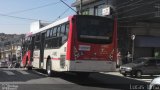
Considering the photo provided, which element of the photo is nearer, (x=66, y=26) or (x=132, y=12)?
(x=66, y=26)

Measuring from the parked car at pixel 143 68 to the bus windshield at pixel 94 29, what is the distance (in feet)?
28.4

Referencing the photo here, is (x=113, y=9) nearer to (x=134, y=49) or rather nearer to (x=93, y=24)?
(x=134, y=49)

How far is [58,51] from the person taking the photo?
21.5 metres

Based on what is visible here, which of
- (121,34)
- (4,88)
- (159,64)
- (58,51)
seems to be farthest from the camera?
(121,34)

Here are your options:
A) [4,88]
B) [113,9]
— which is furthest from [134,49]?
[4,88]

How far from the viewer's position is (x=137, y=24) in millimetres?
42750

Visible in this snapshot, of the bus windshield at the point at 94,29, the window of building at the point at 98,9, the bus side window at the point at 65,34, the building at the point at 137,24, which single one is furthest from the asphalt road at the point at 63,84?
the window of building at the point at 98,9

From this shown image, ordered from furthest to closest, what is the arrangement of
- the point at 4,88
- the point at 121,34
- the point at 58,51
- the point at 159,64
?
the point at 121,34, the point at 159,64, the point at 58,51, the point at 4,88

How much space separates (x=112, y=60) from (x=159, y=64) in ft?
33.2

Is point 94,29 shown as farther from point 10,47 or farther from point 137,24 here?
point 10,47

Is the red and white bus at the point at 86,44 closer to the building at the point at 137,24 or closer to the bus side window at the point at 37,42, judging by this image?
the bus side window at the point at 37,42

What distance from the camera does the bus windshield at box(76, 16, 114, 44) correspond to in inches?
775

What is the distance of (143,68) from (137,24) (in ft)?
47.7

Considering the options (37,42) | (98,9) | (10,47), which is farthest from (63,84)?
(10,47)
